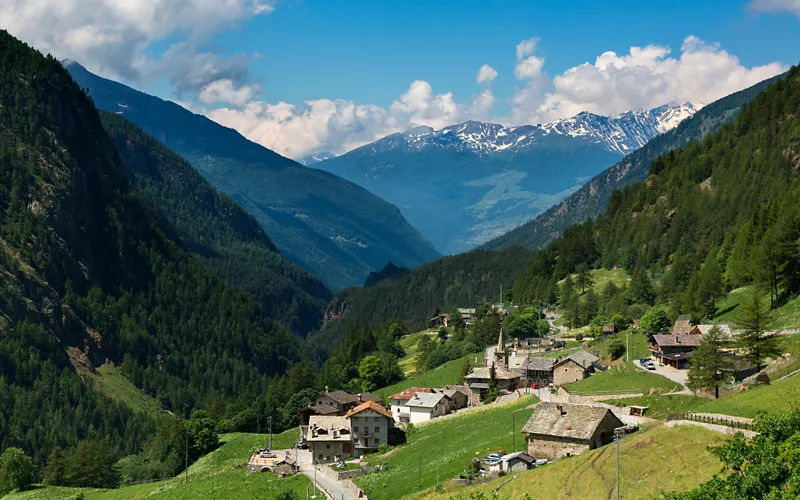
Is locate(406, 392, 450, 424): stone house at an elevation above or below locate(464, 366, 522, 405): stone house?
below

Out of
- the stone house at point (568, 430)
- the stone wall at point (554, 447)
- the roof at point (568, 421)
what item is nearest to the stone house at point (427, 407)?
the roof at point (568, 421)

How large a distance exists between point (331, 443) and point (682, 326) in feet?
152

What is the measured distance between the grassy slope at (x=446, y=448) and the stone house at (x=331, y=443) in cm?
435

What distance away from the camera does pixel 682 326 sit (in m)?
110


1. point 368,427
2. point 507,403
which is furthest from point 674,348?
point 368,427

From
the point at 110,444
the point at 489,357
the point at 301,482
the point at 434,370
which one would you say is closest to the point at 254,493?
the point at 301,482

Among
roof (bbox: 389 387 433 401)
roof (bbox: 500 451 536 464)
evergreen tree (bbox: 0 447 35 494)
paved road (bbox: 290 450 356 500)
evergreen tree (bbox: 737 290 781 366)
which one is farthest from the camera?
evergreen tree (bbox: 0 447 35 494)

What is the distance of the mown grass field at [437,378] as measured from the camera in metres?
129

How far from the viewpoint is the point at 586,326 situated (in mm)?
152750

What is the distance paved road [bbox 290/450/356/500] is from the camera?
75125mm

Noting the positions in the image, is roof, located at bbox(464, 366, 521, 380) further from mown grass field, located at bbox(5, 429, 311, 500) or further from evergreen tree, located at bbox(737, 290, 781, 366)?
evergreen tree, located at bbox(737, 290, 781, 366)

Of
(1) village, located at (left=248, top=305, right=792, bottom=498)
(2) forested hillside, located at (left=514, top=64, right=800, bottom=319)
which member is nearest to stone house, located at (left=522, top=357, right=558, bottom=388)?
(1) village, located at (left=248, top=305, right=792, bottom=498)

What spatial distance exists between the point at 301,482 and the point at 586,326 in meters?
81.1

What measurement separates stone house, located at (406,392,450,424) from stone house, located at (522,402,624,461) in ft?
120
